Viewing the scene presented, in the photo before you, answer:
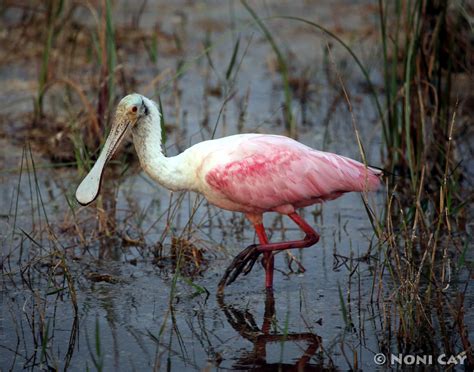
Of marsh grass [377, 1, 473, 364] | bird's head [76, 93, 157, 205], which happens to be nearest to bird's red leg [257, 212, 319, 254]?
marsh grass [377, 1, 473, 364]

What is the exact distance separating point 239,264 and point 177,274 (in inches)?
29.6

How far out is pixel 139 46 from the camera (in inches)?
409

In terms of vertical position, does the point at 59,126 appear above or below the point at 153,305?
above

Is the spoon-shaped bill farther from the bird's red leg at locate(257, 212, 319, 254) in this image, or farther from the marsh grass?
the marsh grass

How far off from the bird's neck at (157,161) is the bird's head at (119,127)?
0.05 meters

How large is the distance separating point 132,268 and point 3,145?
8.44 feet

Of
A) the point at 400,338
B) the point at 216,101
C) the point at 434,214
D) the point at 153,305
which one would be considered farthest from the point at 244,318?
the point at 216,101

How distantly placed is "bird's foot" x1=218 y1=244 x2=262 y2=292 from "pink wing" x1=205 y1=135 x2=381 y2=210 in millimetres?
252

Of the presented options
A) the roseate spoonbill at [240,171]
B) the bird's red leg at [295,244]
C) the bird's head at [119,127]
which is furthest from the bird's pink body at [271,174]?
the bird's head at [119,127]

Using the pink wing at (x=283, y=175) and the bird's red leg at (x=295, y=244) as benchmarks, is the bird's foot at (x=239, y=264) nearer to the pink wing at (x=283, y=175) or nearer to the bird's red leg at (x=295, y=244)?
the bird's red leg at (x=295, y=244)

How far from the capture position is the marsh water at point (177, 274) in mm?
4582

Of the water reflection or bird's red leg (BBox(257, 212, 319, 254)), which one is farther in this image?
bird's red leg (BBox(257, 212, 319, 254))

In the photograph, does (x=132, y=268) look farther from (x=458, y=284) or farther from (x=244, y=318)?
(x=458, y=284)

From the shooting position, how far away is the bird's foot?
5.36 metres
